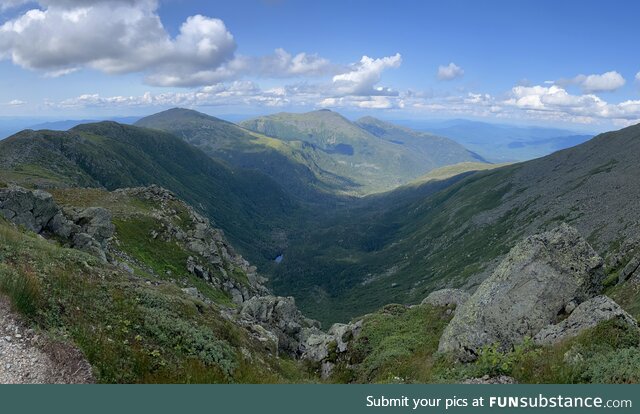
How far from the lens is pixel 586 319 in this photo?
20.9 m

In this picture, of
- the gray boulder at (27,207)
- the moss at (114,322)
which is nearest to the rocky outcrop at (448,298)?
the moss at (114,322)

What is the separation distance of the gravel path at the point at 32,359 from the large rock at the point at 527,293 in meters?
20.6

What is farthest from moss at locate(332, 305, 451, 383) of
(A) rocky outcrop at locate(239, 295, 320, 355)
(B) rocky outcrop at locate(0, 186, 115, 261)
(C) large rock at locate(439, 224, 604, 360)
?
(B) rocky outcrop at locate(0, 186, 115, 261)

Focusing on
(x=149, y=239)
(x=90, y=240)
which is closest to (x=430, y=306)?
(x=90, y=240)

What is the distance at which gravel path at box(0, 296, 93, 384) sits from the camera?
1390cm

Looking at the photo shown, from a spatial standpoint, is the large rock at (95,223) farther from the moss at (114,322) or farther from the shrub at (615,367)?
the shrub at (615,367)

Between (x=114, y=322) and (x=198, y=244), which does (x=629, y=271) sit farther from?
(x=198, y=244)

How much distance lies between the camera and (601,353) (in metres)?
17.4

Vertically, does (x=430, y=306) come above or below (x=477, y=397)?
below

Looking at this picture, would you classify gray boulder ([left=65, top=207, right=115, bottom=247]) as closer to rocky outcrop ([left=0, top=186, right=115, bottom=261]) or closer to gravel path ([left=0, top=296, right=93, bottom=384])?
rocky outcrop ([left=0, top=186, right=115, bottom=261])

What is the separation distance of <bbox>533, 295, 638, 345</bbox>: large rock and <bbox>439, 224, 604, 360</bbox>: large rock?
3.50 metres

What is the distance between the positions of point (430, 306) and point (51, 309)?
30.0 metres

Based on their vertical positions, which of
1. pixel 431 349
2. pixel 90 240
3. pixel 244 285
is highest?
pixel 90 240

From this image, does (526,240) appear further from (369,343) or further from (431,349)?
(369,343)
